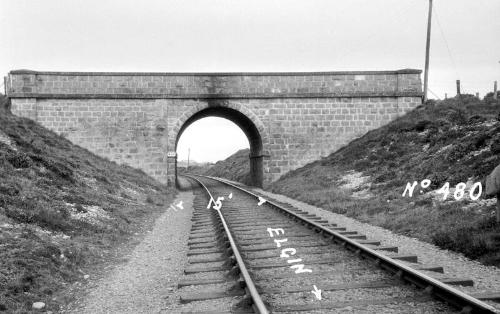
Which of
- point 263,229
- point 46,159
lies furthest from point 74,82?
point 263,229

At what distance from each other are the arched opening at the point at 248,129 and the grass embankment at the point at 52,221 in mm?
9672

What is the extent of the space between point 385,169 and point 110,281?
1417cm

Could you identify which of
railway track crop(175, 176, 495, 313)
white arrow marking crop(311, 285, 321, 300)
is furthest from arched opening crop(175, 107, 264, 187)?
white arrow marking crop(311, 285, 321, 300)

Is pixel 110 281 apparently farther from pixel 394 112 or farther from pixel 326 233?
pixel 394 112

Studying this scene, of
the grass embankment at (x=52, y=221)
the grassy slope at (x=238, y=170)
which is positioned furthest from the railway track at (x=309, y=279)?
the grassy slope at (x=238, y=170)

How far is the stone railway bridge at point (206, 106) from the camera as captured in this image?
2575cm

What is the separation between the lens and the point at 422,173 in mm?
15070

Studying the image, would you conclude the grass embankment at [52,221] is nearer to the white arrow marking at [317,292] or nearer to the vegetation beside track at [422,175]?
the white arrow marking at [317,292]

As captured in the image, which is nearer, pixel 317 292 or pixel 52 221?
pixel 317 292

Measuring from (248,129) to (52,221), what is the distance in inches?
838

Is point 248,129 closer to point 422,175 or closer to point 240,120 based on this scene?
point 240,120

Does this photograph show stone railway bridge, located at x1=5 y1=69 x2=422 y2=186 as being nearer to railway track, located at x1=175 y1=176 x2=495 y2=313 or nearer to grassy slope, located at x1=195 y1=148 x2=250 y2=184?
grassy slope, located at x1=195 y1=148 x2=250 y2=184

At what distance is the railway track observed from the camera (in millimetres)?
4852

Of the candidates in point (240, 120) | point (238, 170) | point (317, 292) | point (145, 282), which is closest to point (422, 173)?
point (317, 292)
